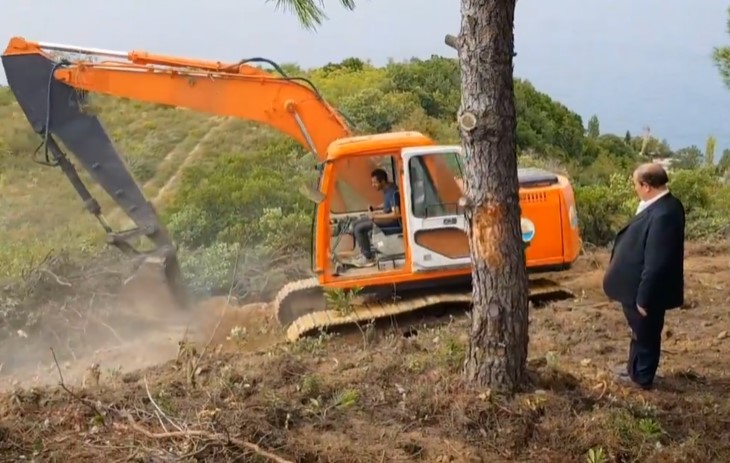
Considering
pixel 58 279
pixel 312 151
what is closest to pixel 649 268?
pixel 312 151

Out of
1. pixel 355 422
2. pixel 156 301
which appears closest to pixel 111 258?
pixel 156 301

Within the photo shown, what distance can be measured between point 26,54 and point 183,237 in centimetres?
453

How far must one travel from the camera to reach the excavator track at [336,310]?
8.24 meters

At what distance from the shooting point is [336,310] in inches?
328

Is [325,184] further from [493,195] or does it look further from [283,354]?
[493,195]

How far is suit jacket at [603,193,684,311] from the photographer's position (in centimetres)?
525

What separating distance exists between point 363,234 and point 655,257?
3.77 m

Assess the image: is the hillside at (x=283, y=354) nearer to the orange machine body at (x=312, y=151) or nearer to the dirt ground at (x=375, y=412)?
the dirt ground at (x=375, y=412)

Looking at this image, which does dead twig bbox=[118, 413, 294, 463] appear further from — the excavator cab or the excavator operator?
the excavator operator

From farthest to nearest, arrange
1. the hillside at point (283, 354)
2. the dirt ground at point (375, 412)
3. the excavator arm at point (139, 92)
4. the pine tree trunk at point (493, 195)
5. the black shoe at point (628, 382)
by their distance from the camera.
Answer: the excavator arm at point (139, 92), the black shoe at point (628, 382), the pine tree trunk at point (493, 195), the hillside at point (283, 354), the dirt ground at point (375, 412)

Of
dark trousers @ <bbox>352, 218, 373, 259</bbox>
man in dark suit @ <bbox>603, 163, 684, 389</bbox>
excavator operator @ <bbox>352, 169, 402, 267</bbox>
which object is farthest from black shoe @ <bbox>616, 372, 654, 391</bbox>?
dark trousers @ <bbox>352, 218, 373, 259</bbox>

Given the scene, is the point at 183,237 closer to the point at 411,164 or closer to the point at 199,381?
the point at 411,164

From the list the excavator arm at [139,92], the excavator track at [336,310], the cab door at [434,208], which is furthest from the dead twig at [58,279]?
the cab door at [434,208]

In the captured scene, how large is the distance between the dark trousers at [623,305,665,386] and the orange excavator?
113 inches
